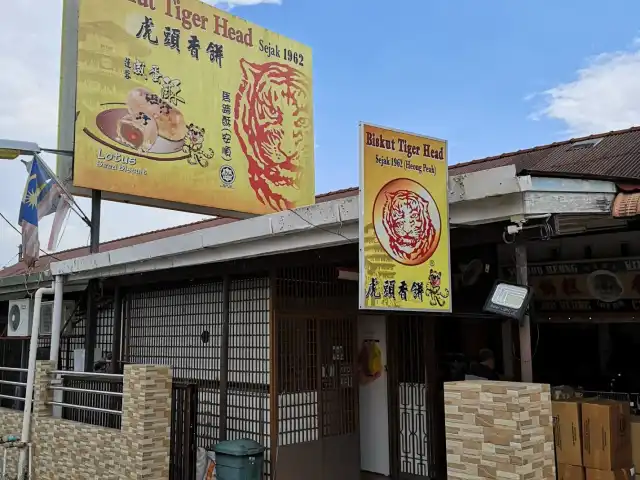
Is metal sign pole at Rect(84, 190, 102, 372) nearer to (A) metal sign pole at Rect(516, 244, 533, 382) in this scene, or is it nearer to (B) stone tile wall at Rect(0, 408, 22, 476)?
(B) stone tile wall at Rect(0, 408, 22, 476)

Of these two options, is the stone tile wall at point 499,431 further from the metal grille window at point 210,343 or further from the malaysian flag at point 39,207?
the malaysian flag at point 39,207

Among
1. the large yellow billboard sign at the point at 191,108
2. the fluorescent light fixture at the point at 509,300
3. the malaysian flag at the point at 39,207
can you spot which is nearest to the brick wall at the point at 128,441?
the malaysian flag at the point at 39,207

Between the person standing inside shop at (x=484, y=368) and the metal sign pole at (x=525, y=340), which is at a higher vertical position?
the metal sign pole at (x=525, y=340)

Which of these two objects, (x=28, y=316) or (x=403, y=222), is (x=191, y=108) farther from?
(x=403, y=222)

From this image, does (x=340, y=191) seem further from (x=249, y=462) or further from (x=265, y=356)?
(x=249, y=462)

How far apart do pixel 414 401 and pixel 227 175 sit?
6.22 m

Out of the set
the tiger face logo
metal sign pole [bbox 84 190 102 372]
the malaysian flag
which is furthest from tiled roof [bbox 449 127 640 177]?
the malaysian flag

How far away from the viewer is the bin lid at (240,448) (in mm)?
7203

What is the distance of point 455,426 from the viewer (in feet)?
15.1

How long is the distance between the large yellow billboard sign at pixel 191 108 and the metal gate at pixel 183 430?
4.35 metres

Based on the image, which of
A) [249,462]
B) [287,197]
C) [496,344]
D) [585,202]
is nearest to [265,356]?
[249,462]

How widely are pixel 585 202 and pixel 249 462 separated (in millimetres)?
4720

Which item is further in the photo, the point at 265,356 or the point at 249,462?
the point at 265,356

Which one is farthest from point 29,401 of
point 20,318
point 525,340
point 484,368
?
point 525,340
